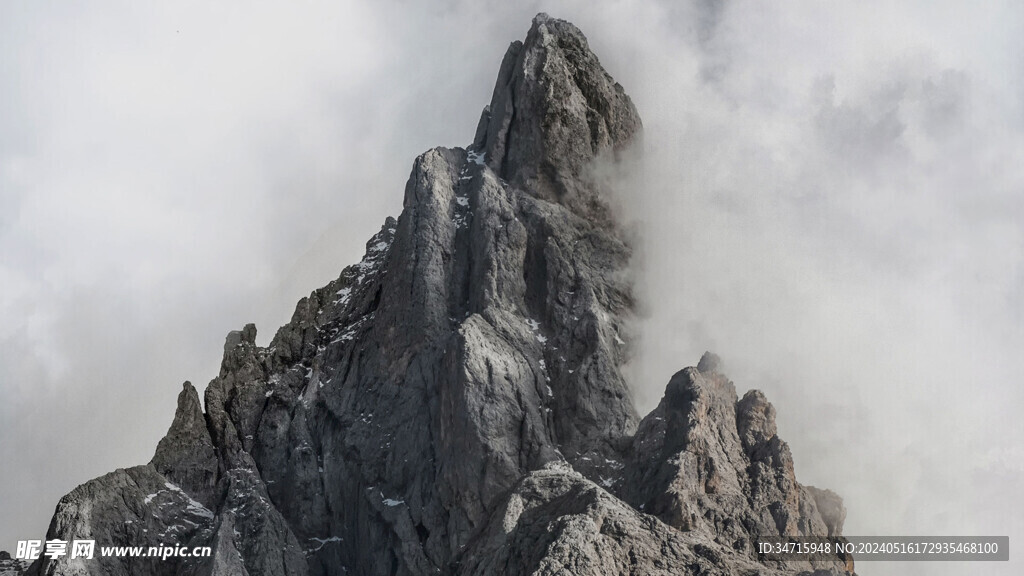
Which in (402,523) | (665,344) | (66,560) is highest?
(665,344)

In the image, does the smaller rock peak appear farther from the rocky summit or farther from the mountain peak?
the mountain peak

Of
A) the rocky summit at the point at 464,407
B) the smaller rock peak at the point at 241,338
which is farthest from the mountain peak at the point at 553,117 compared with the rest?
the smaller rock peak at the point at 241,338

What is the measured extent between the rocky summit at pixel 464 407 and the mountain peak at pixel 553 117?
236 mm

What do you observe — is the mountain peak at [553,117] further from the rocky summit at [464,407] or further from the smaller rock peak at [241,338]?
the smaller rock peak at [241,338]

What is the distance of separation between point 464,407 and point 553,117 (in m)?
40.7

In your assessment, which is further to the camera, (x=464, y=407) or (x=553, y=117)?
(x=553, y=117)

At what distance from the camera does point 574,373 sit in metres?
166

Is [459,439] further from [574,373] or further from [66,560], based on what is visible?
[66,560]

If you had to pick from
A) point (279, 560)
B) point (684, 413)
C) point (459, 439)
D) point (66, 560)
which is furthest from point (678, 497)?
point (66, 560)

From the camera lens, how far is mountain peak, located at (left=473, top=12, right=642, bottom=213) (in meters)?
184

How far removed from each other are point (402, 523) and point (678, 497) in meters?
36.0

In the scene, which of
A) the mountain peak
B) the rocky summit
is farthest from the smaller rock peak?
the mountain peak

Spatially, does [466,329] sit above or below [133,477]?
above

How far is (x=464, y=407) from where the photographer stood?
15775 cm
